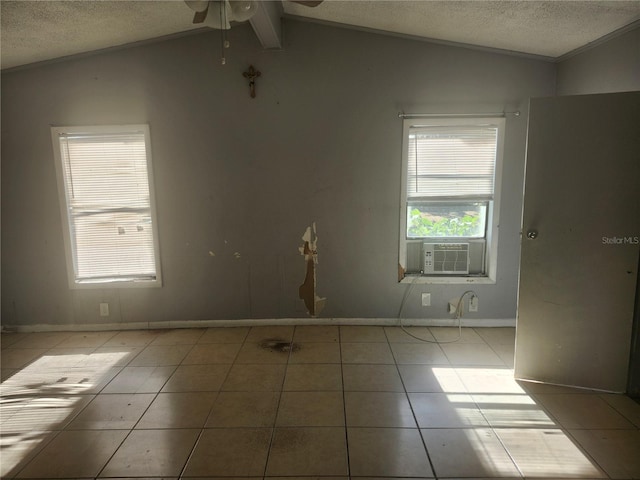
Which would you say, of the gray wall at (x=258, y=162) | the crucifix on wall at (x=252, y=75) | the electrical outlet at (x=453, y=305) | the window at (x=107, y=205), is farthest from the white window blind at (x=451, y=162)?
the window at (x=107, y=205)

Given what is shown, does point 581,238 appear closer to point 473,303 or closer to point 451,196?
point 451,196

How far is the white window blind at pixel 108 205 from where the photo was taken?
3.37 metres

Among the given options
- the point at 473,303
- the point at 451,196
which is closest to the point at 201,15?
the point at 451,196

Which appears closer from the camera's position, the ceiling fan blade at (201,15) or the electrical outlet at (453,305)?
the ceiling fan blade at (201,15)

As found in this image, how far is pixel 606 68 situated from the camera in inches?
105

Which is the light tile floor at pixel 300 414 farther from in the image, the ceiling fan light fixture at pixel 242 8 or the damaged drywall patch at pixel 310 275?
the ceiling fan light fixture at pixel 242 8

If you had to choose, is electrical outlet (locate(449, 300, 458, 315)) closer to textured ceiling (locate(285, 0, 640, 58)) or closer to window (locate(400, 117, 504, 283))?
window (locate(400, 117, 504, 283))

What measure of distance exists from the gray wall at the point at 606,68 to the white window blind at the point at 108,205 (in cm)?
373

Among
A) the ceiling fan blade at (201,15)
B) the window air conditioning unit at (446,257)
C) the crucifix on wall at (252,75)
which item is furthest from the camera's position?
the window air conditioning unit at (446,257)

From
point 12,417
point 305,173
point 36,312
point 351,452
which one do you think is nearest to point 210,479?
point 351,452

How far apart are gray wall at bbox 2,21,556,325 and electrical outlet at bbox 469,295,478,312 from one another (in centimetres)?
15

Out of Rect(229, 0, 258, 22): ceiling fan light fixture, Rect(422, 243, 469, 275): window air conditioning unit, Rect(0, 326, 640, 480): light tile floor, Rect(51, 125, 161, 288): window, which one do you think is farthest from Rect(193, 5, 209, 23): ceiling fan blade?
Rect(422, 243, 469, 275): window air conditioning unit

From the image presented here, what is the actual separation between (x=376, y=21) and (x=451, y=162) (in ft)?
4.49

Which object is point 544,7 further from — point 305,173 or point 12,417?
point 12,417
